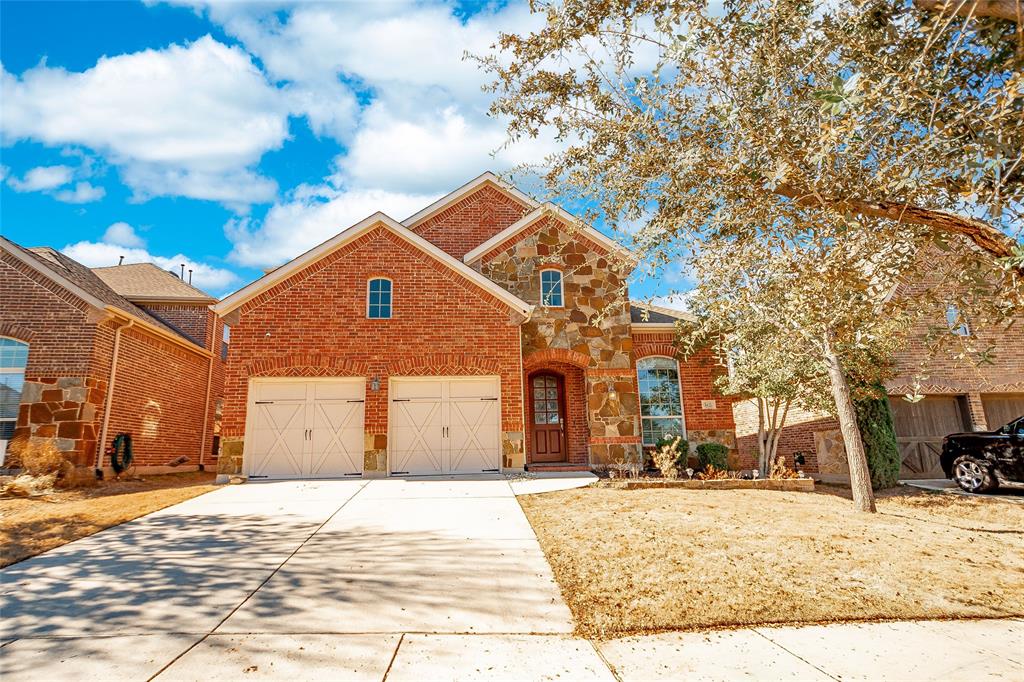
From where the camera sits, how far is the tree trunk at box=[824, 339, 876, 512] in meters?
9.40

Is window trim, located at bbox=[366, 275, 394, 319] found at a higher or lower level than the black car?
higher

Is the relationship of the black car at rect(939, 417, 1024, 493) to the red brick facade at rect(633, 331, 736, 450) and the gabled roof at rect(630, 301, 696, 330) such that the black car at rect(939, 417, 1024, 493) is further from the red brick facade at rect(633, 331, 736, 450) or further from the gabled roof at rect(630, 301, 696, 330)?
the gabled roof at rect(630, 301, 696, 330)

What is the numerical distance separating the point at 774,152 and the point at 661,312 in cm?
1118

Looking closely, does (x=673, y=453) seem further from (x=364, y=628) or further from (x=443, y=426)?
(x=364, y=628)

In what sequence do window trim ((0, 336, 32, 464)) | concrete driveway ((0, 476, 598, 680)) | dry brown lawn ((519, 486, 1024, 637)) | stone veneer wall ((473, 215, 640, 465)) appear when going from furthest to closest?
stone veneer wall ((473, 215, 640, 465)) → window trim ((0, 336, 32, 464)) → dry brown lawn ((519, 486, 1024, 637)) → concrete driveway ((0, 476, 598, 680))

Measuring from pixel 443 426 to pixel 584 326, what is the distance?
4875 mm

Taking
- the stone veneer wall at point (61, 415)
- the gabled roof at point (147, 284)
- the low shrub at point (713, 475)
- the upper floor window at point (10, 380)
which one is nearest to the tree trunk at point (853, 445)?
the low shrub at point (713, 475)

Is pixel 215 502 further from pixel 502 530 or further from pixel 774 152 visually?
pixel 774 152

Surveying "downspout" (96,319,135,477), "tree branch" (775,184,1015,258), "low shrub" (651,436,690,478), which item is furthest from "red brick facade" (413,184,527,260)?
"tree branch" (775,184,1015,258)

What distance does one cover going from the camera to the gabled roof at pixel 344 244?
12492mm

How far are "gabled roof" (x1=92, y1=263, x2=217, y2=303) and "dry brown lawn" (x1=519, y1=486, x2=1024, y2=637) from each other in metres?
16.7

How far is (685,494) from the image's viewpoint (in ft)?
32.3

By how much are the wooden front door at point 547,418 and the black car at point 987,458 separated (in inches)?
384

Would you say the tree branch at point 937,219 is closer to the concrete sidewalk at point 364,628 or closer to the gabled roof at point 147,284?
the concrete sidewalk at point 364,628
